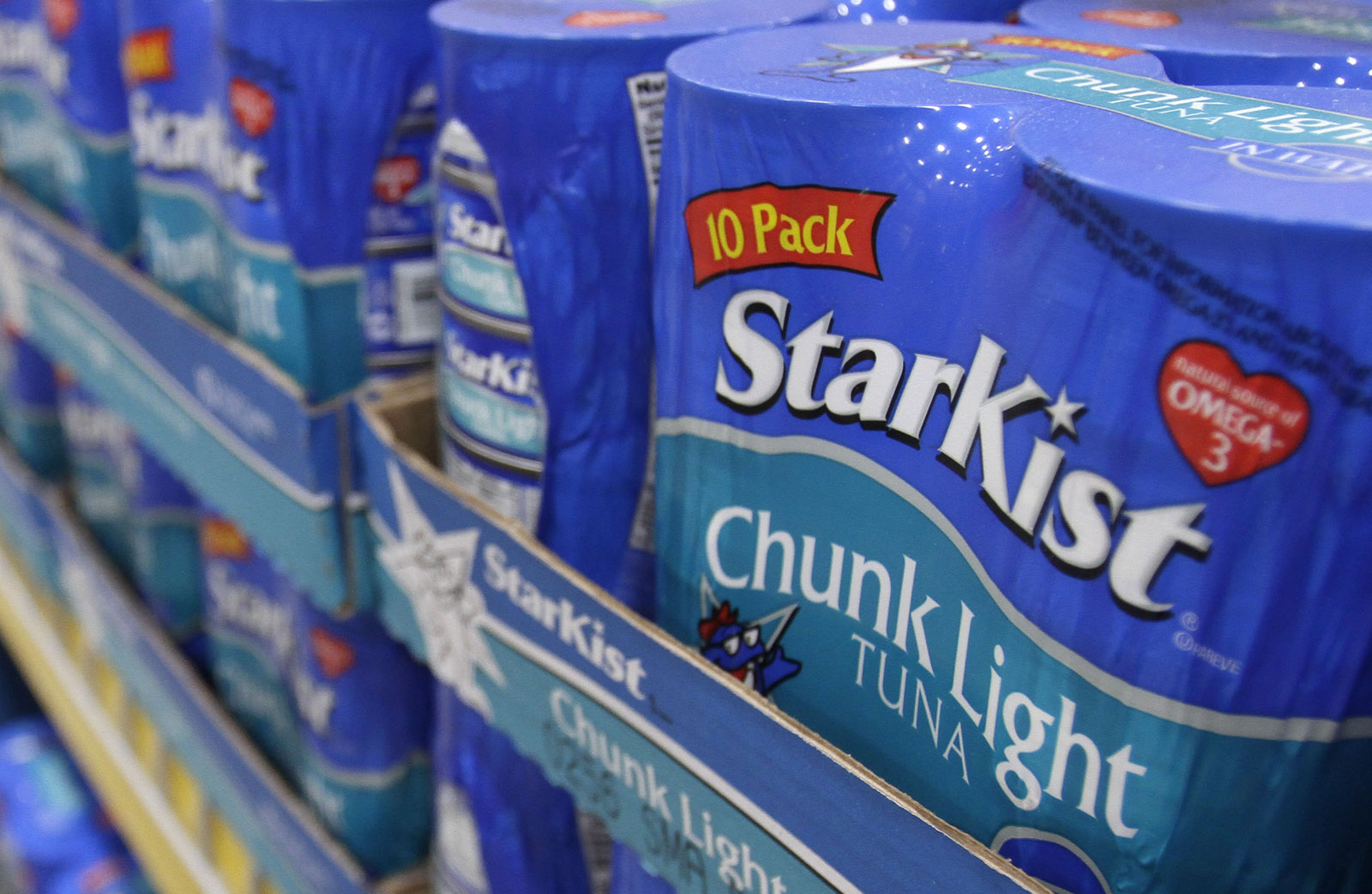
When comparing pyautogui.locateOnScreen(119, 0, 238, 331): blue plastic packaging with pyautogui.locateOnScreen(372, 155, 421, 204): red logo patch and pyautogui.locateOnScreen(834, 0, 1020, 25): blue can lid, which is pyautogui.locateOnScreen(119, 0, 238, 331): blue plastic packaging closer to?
pyautogui.locateOnScreen(372, 155, 421, 204): red logo patch

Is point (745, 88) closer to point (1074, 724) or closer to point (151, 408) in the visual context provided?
point (1074, 724)

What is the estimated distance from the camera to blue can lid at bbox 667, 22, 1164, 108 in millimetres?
407

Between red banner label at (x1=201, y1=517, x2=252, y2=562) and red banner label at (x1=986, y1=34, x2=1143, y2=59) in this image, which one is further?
red banner label at (x1=201, y1=517, x2=252, y2=562)

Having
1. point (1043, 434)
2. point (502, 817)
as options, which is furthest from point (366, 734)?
point (1043, 434)

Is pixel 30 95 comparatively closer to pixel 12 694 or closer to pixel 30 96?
pixel 30 96

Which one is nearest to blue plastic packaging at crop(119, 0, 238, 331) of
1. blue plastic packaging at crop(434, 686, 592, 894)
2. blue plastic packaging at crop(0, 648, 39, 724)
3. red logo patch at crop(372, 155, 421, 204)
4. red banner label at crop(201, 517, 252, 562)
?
red logo patch at crop(372, 155, 421, 204)

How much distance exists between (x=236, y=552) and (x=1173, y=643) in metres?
0.83

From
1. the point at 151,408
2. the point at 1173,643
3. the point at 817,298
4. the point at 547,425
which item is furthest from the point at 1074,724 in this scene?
the point at 151,408

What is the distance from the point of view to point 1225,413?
307 millimetres

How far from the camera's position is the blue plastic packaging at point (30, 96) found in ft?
3.17

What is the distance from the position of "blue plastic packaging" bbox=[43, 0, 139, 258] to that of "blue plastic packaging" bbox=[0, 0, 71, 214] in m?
0.02

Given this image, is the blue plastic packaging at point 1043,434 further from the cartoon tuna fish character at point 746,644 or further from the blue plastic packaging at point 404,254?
the blue plastic packaging at point 404,254

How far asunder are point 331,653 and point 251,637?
0.22 meters

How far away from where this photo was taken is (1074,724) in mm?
370
